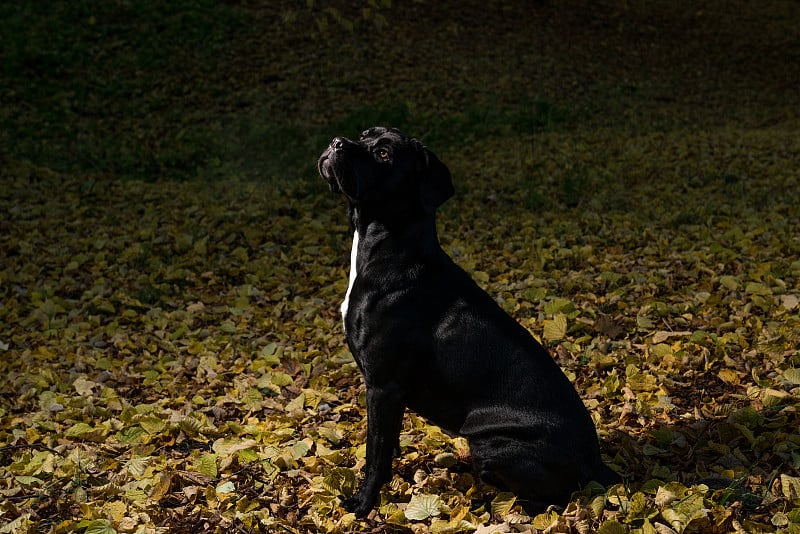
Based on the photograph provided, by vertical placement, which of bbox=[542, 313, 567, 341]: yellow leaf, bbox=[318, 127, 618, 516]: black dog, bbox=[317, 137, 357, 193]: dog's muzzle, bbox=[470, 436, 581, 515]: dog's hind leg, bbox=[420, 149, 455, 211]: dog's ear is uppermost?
bbox=[317, 137, 357, 193]: dog's muzzle

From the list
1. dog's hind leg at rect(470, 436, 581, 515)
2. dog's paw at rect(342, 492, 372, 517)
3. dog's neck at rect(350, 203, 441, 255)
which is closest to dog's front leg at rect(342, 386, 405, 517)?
dog's paw at rect(342, 492, 372, 517)

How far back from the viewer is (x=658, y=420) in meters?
4.21

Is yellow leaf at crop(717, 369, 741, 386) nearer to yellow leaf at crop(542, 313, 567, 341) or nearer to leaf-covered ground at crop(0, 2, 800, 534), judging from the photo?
leaf-covered ground at crop(0, 2, 800, 534)

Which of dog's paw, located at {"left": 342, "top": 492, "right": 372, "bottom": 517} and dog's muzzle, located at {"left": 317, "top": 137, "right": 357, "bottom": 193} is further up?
dog's muzzle, located at {"left": 317, "top": 137, "right": 357, "bottom": 193}

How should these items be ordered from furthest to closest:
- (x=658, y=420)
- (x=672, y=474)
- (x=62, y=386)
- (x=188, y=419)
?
(x=62, y=386) < (x=188, y=419) < (x=658, y=420) < (x=672, y=474)

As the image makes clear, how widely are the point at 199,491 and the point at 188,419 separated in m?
0.83

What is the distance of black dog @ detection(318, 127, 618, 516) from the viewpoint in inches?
129

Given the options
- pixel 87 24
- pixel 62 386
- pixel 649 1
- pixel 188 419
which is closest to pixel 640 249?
Result: pixel 188 419

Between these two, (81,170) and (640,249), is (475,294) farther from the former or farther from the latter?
(81,170)

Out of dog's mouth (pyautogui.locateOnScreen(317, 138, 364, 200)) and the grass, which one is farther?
the grass

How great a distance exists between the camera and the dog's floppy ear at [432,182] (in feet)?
11.3

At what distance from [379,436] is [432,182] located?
48.1 inches

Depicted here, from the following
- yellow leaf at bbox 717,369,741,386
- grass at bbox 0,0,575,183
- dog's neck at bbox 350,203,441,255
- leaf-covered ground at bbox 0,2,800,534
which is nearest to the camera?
dog's neck at bbox 350,203,441,255

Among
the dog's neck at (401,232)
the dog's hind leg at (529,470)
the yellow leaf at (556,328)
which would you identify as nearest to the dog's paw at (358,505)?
the dog's hind leg at (529,470)
